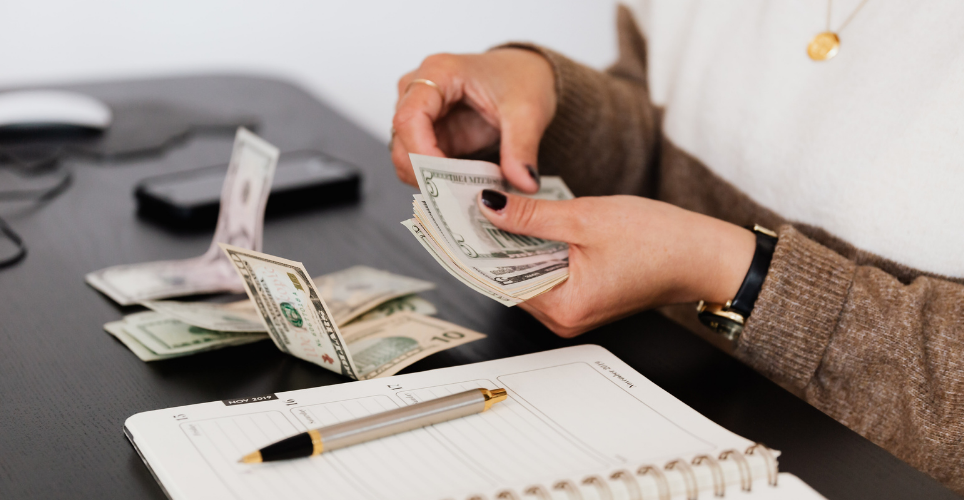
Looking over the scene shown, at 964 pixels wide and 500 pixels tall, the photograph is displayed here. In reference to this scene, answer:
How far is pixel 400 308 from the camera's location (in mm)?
701

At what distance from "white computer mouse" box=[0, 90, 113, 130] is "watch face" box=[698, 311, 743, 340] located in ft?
3.12

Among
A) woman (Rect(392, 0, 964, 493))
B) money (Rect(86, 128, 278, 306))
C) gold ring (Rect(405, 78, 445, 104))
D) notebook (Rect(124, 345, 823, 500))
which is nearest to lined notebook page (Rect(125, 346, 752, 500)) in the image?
notebook (Rect(124, 345, 823, 500))

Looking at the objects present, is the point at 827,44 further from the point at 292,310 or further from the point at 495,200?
the point at 292,310

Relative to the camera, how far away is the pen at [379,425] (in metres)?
0.43

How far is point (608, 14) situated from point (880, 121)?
7.83 ft

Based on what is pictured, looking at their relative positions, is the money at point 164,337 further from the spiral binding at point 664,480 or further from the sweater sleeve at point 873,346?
the sweater sleeve at point 873,346

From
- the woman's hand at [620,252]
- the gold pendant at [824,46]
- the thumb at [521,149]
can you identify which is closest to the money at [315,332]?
the woman's hand at [620,252]

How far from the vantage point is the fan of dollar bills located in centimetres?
57

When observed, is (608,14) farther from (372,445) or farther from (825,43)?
(372,445)

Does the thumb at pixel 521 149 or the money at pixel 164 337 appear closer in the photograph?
the money at pixel 164 337

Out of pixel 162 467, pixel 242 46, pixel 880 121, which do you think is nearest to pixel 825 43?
pixel 880 121

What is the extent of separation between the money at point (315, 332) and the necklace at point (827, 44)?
534 millimetres

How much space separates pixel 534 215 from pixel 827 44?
1.48ft

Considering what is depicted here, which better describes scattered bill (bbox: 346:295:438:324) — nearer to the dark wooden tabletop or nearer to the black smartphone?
the dark wooden tabletop
